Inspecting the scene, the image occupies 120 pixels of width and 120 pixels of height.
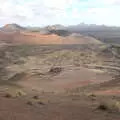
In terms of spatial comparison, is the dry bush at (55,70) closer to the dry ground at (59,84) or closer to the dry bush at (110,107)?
the dry ground at (59,84)

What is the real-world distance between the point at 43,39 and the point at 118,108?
82.2 metres

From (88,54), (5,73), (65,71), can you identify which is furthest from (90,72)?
(88,54)

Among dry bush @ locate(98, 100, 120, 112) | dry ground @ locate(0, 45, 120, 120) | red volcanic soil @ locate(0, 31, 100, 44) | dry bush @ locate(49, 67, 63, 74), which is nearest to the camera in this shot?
dry ground @ locate(0, 45, 120, 120)

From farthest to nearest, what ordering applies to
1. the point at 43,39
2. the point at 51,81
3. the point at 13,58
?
the point at 43,39 < the point at 13,58 < the point at 51,81

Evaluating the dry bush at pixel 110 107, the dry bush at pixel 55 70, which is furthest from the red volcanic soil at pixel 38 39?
the dry bush at pixel 110 107

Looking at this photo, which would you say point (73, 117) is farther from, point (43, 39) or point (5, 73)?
point (43, 39)

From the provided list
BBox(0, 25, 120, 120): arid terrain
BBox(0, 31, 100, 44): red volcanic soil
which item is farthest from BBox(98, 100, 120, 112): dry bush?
BBox(0, 31, 100, 44): red volcanic soil

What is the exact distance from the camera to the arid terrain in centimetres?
1374

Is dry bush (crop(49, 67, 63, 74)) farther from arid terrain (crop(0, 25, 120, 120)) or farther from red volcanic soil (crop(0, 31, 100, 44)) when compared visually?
red volcanic soil (crop(0, 31, 100, 44))

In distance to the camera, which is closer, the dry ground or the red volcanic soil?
the dry ground

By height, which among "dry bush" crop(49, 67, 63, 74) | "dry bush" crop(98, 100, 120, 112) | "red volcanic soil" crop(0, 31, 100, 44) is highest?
"dry bush" crop(98, 100, 120, 112)

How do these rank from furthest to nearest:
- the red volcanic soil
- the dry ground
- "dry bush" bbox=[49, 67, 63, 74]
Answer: the red volcanic soil < "dry bush" bbox=[49, 67, 63, 74] < the dry ground

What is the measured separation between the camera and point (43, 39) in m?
96.0

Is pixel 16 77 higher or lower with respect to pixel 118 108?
lower
